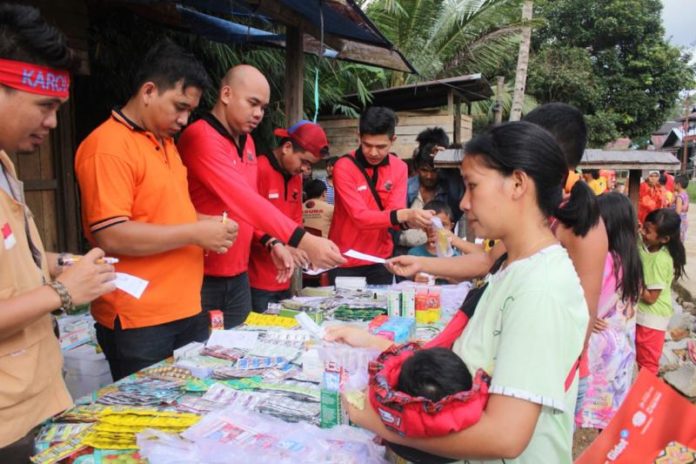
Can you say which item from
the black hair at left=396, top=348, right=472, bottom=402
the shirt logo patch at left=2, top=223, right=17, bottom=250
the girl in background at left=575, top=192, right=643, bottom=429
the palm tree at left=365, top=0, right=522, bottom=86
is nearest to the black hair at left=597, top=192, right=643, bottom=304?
the girl in background at left=575, top=192, right=643, bottom=429

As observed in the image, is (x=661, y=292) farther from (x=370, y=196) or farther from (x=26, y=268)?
(x=26, y=268)

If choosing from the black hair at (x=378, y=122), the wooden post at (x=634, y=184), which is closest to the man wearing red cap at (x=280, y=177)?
the black hair at (x=378, y=122)

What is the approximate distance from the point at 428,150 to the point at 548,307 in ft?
12.5

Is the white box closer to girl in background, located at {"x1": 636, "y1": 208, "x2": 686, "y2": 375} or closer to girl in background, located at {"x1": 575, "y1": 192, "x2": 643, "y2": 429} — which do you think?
girl in background, located at {"x1": 575, "y1": 192, "x2": 643, "y2": 429}

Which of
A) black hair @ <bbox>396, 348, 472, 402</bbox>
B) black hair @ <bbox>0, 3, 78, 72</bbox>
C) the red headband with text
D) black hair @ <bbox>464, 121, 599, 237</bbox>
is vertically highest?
black hair @ <bbox>0, 3, 78, 72</bbox>

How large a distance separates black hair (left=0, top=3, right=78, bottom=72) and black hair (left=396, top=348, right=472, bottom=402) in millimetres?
1294

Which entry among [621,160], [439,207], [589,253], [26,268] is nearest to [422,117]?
[621,160]

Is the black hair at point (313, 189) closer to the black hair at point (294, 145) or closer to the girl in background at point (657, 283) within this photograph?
the black hair at point (294, 145)

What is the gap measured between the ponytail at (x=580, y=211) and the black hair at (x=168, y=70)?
4.99ft

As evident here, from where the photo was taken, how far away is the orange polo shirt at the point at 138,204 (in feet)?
6.45

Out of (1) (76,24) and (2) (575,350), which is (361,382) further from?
(1) (76,24)

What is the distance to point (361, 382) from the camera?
1.47m

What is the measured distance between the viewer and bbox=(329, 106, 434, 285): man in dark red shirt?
358cm

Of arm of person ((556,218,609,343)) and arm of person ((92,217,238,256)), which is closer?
arm of person ((556,218,609,343))
